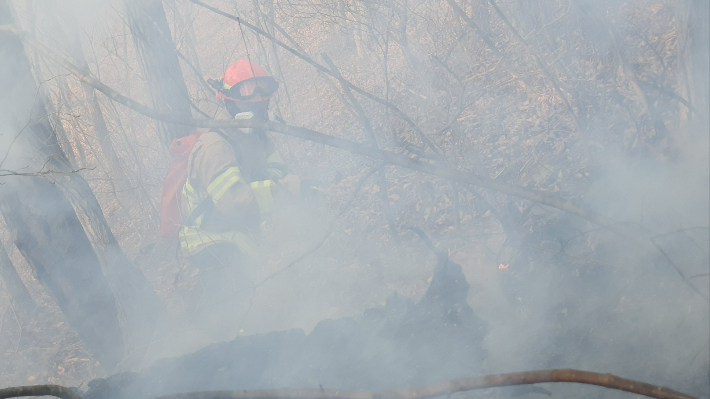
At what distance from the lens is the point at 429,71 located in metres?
8.59

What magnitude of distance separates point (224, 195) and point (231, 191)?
82 mm

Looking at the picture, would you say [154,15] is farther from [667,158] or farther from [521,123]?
[667,158]

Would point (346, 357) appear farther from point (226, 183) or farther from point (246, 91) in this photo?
point (246, 91)

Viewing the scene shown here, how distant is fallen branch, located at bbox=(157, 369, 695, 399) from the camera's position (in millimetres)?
1924

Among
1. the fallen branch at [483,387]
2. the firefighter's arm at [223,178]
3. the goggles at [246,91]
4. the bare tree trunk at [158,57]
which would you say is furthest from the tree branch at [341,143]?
the bare tree trunk at [158,57]

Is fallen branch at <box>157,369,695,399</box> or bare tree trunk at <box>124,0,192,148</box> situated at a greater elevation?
bare tree trunk at <box>124,0,192,148</box>

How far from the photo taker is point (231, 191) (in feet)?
16.0

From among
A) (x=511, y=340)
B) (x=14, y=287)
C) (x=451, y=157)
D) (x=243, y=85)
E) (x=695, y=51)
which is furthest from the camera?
(x=14, y=287)

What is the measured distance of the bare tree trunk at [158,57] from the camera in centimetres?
653

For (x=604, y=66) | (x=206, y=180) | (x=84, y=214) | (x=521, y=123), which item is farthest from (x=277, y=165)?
(x=604, y=66)

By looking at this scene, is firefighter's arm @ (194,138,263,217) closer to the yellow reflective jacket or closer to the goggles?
the yellow reflective jacket

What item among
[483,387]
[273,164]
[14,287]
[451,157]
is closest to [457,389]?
[483,387]

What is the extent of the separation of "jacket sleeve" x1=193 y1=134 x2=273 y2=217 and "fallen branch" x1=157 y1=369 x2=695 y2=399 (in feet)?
8.88

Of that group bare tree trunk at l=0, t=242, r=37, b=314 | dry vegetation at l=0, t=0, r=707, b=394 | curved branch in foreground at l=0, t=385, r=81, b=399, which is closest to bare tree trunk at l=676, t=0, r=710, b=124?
dry vegetation at l=0, t=0, r=707, b=394
